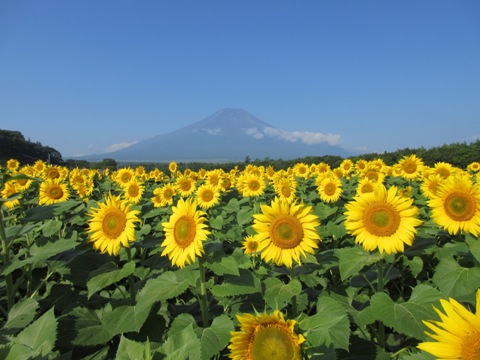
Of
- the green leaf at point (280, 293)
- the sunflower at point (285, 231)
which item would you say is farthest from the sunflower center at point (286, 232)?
the green leaf at point (280, 293)

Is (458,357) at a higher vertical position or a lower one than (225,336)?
higher

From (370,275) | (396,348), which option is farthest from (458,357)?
(370,275)

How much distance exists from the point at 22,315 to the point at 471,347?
10.4 feet

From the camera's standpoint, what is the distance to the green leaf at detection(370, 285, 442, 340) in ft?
8.73

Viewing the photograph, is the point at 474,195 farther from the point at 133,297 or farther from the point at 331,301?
the point at 133,297

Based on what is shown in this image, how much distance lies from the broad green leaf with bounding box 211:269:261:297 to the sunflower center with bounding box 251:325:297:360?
3.05 feet

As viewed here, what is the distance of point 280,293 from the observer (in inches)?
118

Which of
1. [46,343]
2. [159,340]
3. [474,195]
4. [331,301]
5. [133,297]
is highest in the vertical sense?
[474,195]

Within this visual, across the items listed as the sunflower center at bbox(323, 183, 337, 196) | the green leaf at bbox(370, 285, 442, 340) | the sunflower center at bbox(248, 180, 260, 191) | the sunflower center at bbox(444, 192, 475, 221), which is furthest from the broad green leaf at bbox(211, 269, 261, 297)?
the sunflower center at bbox(248, 180, 260, 191)

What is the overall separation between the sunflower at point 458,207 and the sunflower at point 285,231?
161cm

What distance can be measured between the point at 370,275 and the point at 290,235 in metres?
1.51

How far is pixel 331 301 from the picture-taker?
2754 millimetres

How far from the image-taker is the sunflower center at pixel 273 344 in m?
1.72

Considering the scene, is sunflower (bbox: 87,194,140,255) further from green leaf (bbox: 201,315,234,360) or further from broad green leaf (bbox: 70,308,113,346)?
green leaf (bbox: 201,315,234,360)
